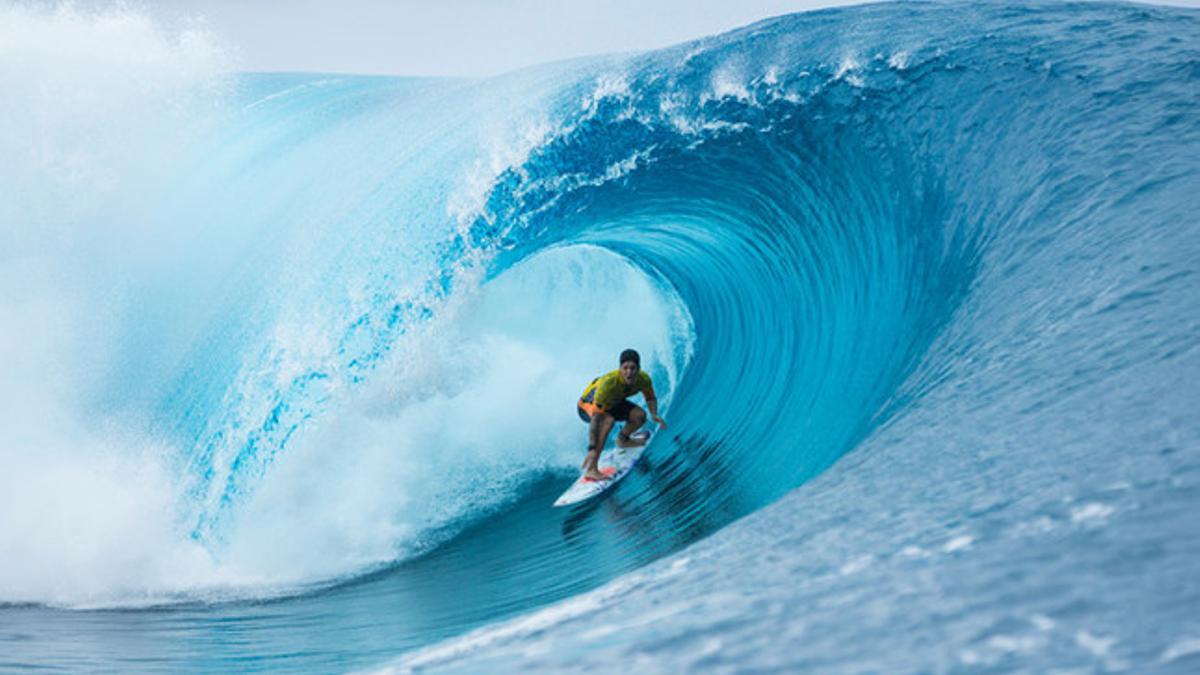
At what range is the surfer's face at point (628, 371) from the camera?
7.05 metres

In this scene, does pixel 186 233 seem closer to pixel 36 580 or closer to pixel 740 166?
pixel 36 580

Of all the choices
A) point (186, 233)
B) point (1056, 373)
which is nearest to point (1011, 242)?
point (1056, 373)

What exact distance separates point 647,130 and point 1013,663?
6.26m

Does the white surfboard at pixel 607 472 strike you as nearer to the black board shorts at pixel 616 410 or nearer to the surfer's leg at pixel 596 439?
the surfer's leg at pixel 596 439

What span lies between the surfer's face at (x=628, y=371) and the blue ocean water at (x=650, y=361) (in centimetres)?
90

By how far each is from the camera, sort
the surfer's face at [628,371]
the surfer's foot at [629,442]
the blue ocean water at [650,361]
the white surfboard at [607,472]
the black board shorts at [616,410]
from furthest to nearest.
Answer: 1. the surfer's foot at [629,442]
2. the black board shorts at [616,410]
3. the white surfboard at [607,472]
4. the surfer's face at [628,371]
5. the blue ocean water at [650,361]

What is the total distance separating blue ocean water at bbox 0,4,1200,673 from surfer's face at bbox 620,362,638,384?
90 centimetres

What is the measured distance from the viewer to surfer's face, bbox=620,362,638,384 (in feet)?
23.1

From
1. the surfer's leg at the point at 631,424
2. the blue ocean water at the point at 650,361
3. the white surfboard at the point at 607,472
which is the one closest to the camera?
the blue ocean water at the point at 650,361

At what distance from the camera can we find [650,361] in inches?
406

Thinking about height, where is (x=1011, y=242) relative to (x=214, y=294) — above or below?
below

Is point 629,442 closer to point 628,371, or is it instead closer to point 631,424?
point 631,424

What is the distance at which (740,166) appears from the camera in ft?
23.7

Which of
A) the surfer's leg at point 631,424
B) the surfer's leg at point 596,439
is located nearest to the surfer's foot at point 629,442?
the surfer's leg at point 631,424
